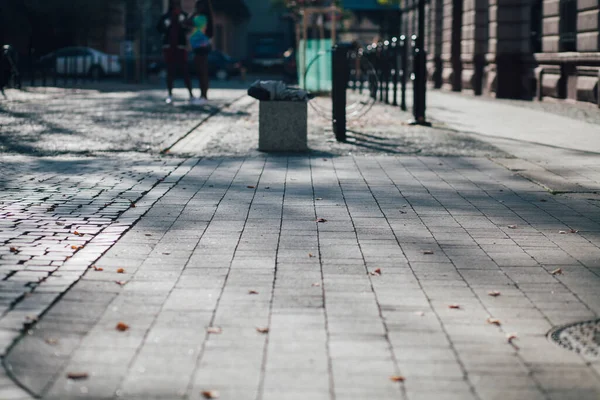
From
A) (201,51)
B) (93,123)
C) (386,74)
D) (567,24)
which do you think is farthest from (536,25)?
(93,123)

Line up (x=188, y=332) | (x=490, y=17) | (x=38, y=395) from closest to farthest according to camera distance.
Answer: (x=38, y=395)
(x=188, y=332)
(x=490, y=17)

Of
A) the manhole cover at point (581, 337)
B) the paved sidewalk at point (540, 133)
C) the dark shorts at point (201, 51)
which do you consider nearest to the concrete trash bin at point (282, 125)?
the paved sidewalk at point (540, 133)

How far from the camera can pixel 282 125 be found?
1177 cm

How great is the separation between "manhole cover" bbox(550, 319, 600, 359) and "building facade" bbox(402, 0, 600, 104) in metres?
14.7

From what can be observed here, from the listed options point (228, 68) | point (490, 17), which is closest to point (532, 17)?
point (490, 17)

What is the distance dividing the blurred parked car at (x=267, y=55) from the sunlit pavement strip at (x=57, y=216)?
45.3m

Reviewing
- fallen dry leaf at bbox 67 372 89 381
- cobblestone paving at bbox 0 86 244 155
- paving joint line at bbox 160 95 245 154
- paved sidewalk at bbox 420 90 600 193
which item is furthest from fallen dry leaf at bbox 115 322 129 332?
cobblestone paving at bbox 0 86 244 155

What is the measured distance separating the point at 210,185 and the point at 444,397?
5559 millimetres

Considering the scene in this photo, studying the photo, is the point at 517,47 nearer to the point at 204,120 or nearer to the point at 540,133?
the point at 204,120

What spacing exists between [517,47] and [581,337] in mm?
21366

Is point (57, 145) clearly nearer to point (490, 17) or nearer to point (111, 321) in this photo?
point (111, 321)

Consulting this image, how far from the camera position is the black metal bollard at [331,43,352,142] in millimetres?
12789

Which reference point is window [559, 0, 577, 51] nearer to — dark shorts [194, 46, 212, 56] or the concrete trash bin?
dark shorts [194, 46, 212, 56]

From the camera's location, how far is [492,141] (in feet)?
43.1
